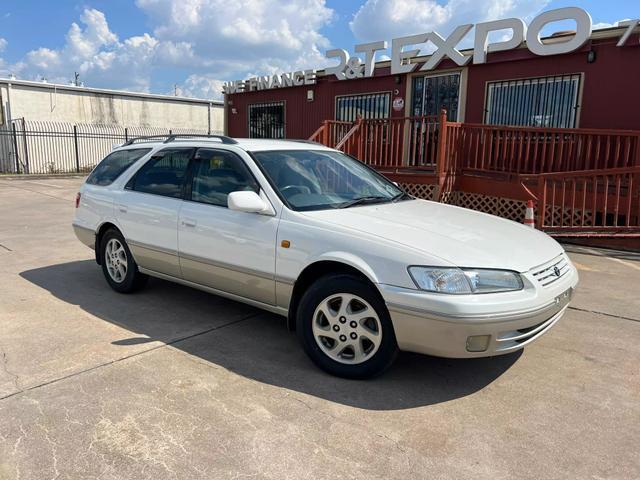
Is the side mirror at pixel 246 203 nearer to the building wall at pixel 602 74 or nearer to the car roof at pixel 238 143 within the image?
the car roof at pixel 238 143

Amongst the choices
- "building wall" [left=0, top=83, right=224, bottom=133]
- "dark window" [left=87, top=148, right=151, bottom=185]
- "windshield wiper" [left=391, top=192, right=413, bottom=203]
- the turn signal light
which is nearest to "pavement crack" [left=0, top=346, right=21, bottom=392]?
"dark window" [left=87, top=148, right=151, bottom=185]

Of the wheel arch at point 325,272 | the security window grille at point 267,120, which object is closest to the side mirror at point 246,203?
the wheel arch at point 325,272

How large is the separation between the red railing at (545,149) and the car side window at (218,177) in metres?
6.04

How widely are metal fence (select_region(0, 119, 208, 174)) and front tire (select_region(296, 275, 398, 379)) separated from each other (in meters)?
22.2

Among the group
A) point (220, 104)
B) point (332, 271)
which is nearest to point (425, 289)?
point (332, 271)

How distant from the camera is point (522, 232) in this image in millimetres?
3936

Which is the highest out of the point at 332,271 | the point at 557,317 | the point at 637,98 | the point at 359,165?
the point at 637,98

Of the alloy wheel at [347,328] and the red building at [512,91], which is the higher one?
the red building at [512,91]

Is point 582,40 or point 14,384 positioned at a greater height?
point 582,40

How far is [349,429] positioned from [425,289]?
35.8 inches

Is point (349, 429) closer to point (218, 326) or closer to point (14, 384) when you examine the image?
point (218, 326)

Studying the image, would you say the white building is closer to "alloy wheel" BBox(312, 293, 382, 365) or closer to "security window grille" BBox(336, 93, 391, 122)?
"security window grille" BBox(336, 93, 391, 122)

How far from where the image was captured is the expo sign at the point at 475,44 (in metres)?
9.54

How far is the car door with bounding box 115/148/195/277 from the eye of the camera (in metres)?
4.59
